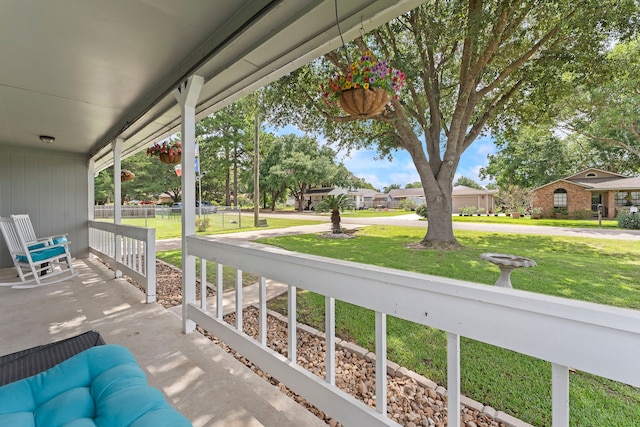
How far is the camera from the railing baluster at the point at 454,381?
3.17 ft

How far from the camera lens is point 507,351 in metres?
2.34

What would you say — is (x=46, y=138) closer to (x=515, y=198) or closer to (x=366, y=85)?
(x=366, y=85)

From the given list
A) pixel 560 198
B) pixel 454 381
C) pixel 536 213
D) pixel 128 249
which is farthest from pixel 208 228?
pixel 560 198

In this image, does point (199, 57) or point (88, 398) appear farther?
point (199, 57)

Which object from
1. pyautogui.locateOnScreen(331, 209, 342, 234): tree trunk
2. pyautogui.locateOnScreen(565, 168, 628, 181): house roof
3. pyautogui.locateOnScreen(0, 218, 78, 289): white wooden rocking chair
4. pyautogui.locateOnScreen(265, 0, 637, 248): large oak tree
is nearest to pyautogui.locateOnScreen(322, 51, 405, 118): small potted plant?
pyautogui.locateOnScreen(265, 0, 637, 248): large oak tree

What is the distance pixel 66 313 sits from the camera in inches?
114

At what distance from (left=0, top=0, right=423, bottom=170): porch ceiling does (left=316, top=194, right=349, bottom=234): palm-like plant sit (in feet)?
22.6

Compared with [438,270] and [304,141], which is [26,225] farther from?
[304,141]

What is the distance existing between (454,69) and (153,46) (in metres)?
7.09

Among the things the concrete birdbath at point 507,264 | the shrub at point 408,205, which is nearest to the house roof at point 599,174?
the shrub at point 408,205

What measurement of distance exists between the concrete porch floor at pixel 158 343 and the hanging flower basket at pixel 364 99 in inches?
77.9

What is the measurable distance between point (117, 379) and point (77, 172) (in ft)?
20.3

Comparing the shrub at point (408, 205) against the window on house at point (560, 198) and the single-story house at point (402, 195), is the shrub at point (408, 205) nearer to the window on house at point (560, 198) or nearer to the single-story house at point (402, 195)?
the single-story house at point (402, 195)

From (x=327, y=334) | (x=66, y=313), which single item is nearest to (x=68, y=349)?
(x=327, y=334)
